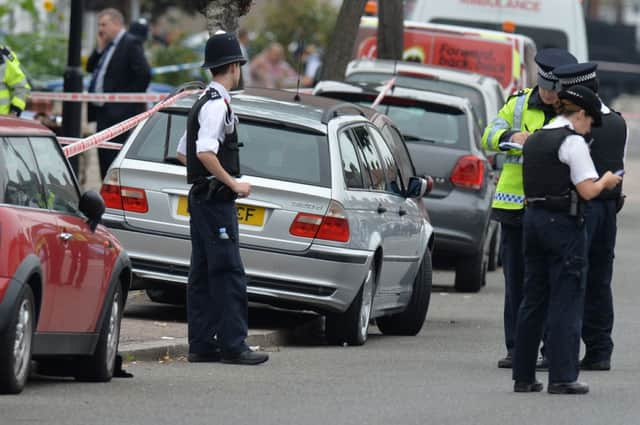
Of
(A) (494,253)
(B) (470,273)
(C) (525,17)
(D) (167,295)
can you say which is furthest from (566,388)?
(C) (525,17)

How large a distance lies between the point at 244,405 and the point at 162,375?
132 cm

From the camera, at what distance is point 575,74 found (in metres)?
9.99

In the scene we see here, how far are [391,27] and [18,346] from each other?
14212 mm

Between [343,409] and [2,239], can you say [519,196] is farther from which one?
[2,239]

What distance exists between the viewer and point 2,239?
802 centimetres

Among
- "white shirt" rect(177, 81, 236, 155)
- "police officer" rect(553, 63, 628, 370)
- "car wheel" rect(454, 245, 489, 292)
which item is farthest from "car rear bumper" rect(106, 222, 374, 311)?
"car wheel" rect(454, 245, 489, 292)

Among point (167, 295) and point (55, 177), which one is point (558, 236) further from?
point (167, 295)

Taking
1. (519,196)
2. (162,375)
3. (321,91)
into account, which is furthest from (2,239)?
(321,91)

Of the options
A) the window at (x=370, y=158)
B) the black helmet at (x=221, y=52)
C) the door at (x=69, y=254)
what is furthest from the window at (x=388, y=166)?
the door at (x=69, y=254)

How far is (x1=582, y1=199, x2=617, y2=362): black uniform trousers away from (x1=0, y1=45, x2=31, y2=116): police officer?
17.3 ft

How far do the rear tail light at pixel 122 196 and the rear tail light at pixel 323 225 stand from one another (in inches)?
39.9

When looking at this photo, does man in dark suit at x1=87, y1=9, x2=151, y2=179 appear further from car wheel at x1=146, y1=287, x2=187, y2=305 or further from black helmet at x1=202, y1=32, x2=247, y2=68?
black helmet at x1=202, y1=32, x2=247, y2=68

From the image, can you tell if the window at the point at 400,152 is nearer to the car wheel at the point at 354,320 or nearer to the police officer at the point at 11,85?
the car wheel at the point at 354,320

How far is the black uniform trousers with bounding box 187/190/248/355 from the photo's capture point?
405 inches
